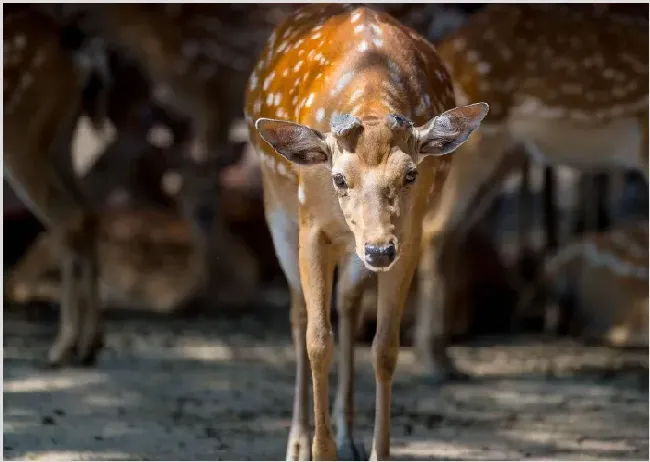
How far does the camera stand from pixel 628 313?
718 cm

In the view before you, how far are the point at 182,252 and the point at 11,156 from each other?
113 inches

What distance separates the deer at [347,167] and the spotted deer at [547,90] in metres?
1.48

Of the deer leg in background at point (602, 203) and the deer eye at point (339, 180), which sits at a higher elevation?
the deer eye at point (339, 180)

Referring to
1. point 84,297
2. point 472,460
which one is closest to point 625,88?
point 472,460

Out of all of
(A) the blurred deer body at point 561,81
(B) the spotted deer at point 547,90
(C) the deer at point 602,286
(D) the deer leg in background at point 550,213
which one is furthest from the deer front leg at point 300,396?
(D) the deer leg in background at point 550,213

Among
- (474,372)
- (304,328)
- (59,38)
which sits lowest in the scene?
(474,372)

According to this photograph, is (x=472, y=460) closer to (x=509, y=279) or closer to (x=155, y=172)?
(x=509, y=279)

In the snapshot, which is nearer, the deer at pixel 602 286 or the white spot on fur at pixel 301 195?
the white spot on fur at pixel 301 195

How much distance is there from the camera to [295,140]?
12.2ft

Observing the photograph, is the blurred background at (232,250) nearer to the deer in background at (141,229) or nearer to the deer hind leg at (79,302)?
the deer in background at (141,229)

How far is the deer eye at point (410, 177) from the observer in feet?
11.9

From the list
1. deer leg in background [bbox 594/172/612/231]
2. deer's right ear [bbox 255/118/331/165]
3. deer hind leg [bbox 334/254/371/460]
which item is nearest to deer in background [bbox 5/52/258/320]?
deer leg in background [bbox 594/172/612/231]

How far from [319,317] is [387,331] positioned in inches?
10.4

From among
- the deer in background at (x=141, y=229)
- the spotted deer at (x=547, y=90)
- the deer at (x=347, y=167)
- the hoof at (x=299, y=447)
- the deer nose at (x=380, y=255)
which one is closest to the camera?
the deer nose at (x=380, y=255)
